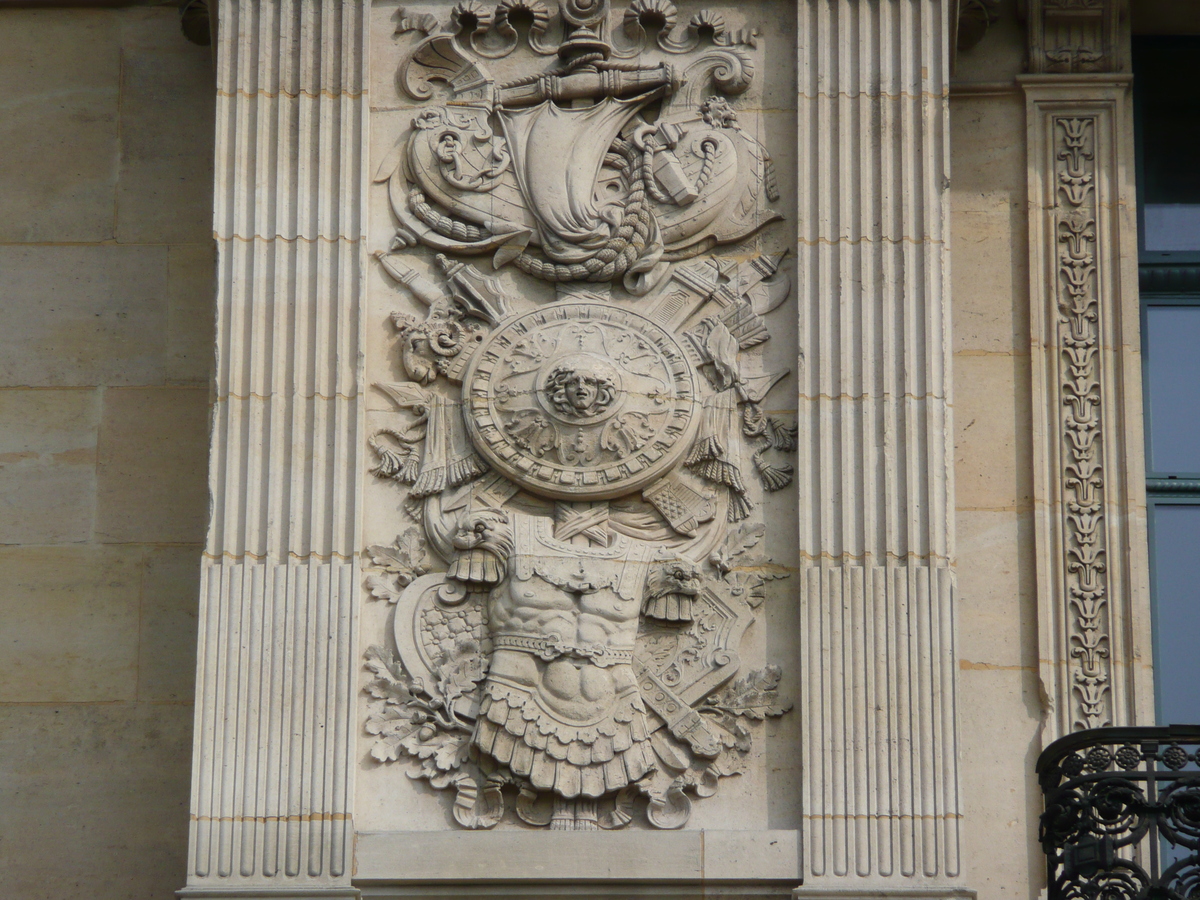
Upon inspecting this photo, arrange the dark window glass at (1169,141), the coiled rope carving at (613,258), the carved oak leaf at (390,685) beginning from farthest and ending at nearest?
the dark window glass at (1169,141) < the coiled rope carving at (613,258) < the carved oak leaf at (390,685)

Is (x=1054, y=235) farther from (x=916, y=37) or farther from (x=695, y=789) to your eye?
(x=695, y=789)

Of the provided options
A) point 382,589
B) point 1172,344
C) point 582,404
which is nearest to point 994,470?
point 1172,344

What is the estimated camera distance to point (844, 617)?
10398 millimetres

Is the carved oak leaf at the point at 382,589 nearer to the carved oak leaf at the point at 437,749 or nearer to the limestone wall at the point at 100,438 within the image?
the carved oak leaf at the point at 437,749

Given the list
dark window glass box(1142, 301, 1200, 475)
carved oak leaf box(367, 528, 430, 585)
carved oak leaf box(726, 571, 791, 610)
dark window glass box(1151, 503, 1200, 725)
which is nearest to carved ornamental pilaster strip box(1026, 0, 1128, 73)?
dark window glass box(1142, 301, 1200, 475)

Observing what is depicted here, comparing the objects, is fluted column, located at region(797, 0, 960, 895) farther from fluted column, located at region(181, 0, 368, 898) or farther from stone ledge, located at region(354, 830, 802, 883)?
fluted column, located at region(181, 0, 368, 898)

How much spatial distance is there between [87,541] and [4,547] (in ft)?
1.45

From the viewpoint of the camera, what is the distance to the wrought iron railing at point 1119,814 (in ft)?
31.2

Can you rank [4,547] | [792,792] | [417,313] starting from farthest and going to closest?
[4,547]
[417,313]
[792,792]

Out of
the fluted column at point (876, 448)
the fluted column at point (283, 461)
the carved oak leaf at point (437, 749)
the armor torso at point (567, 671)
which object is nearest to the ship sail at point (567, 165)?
the fluted column at point (283, 461)

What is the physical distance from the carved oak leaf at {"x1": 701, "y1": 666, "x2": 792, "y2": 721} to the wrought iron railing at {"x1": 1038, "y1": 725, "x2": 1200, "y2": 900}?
A: 4.38ft

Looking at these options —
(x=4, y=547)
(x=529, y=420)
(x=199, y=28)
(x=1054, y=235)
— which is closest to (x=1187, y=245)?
(x=1054, y=235)

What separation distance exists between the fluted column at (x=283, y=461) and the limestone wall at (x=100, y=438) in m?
1.10

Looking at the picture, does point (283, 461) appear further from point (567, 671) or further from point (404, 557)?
point (567, 671)
